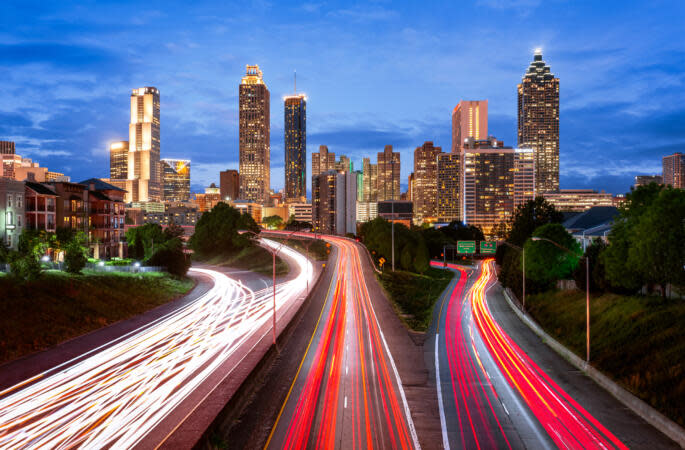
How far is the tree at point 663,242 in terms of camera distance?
109 ft

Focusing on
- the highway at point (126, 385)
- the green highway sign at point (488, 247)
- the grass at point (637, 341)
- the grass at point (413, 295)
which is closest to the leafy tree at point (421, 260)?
the grass at point (413, 295)

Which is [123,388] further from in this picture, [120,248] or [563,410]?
[120,248]

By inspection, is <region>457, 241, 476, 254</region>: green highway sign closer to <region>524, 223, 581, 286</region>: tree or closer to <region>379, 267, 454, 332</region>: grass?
<region>379, 267, 454, 332</region>: grass

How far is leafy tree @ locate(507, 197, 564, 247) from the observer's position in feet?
289

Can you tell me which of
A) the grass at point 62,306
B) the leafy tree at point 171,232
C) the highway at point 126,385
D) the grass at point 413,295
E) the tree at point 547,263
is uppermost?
the leafy tree at point 171,232

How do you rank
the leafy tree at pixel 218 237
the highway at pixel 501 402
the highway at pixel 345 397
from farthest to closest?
the leafy tree at pixel 218 237, the highway at pixel 501 402, the highway at pixel 345 397

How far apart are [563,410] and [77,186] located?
7522cm

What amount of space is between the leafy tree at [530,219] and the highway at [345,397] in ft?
199

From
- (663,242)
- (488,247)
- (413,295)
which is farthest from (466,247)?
(663,242)

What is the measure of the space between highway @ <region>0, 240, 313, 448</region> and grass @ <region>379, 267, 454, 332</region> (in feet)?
45.9

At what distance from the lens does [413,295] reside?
57.7 meters

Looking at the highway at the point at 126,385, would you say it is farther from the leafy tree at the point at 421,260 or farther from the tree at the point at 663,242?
the leafy tree at the point at 421,260

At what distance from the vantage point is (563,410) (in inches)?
814

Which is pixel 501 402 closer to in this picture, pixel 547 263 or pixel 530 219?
pixel 547 263
